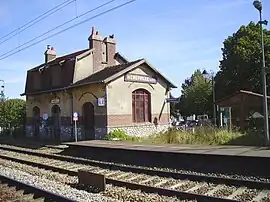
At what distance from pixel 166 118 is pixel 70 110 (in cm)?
824

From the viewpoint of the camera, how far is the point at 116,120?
2498 cm

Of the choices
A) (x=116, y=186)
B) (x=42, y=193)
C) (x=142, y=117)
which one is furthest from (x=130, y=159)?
(x=142, y=117)

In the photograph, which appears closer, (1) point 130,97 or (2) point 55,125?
(1) point 130,97

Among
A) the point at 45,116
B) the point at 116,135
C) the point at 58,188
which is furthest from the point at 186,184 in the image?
the point at 45,116

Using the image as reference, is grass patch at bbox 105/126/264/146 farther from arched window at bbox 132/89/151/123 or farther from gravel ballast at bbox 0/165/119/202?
gravel ballast at bbox 0/165/119/202

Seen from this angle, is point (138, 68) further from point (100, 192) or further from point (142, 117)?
point (100, 192)

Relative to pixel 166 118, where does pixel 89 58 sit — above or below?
above

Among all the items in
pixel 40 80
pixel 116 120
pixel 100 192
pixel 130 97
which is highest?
pixel 40 80

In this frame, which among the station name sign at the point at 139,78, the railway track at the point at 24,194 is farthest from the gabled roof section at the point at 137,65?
the railway track at the point at 24,194

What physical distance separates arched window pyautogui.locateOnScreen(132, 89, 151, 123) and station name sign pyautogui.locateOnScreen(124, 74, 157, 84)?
85cm

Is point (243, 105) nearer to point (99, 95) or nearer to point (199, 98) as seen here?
point (99, 95)

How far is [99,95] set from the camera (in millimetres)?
25141

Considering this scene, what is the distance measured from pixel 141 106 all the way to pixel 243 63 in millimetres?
21886

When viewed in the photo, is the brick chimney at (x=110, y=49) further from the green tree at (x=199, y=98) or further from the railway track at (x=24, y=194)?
the green tree at (x=199, y=98)
